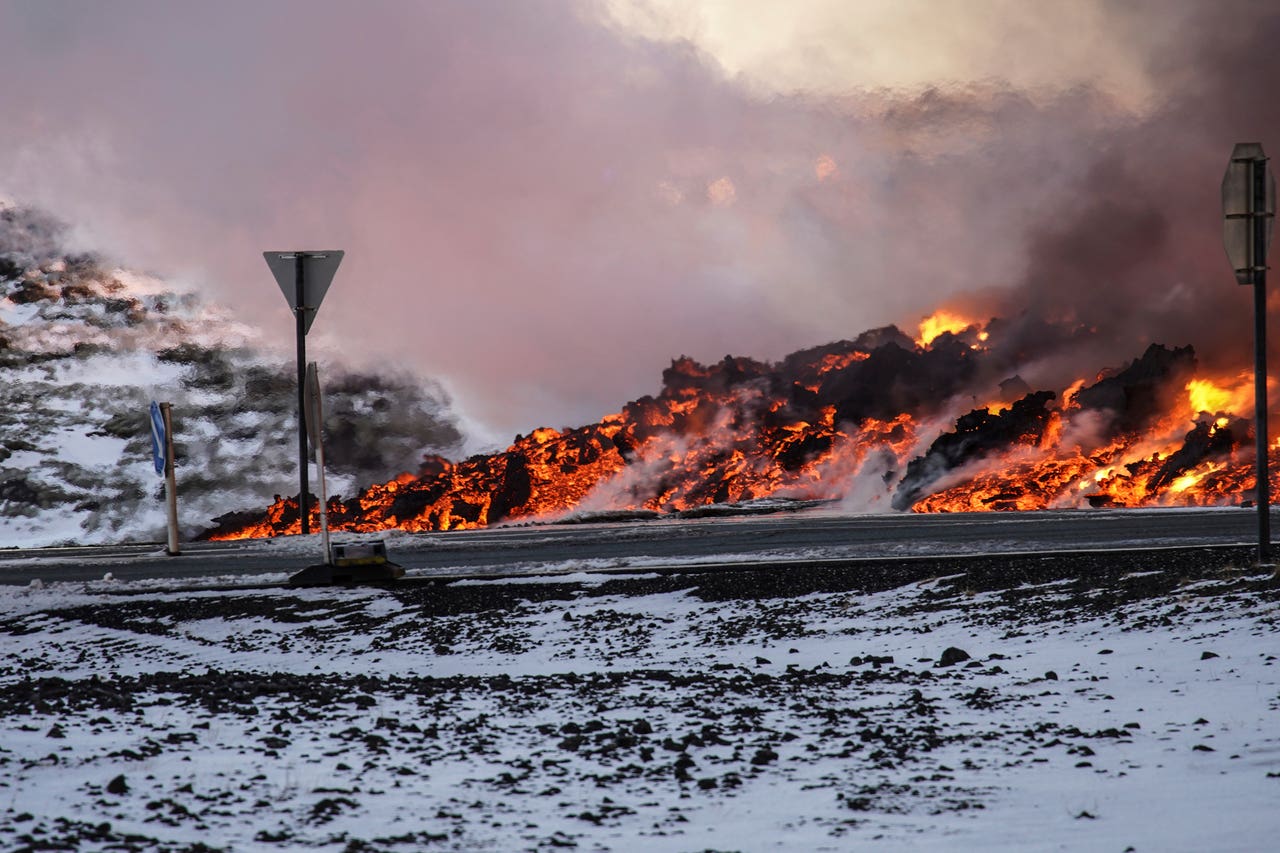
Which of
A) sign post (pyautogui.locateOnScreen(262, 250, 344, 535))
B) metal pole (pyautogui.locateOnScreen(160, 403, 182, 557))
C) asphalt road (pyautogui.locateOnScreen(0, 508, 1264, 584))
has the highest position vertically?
sign post (pyautogui.locateOnScreen(262, 250, 344, 535))

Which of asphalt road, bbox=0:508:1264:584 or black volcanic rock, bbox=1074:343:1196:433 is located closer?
asphalt road, bbox=0:508:1264:584

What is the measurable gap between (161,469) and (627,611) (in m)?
11.6

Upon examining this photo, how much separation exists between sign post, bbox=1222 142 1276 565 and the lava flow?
21557 millimetres

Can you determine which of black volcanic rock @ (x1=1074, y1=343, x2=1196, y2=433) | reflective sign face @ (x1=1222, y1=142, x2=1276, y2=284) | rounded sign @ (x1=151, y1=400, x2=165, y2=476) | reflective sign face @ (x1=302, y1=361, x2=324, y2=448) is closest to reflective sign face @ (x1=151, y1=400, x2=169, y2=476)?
rounded sign @ (x1=151, y1=400, x2=165, y2=476)

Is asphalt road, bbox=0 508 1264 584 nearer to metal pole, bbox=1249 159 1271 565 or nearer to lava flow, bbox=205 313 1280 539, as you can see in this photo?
metal pole, bbox=1249 159 1271 565

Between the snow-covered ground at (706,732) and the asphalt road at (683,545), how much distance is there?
4.97 metres

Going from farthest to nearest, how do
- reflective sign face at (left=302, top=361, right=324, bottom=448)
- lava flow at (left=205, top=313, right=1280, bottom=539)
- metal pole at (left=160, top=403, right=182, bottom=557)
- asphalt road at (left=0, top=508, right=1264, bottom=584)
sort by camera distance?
lava flow at (left=205, top=313, right=1280, bottom=539)
metal pole at (left=160, top=403, right=182, bottom=557)
asphalt road at (left=0, top=508, right=1264, bottom=584)
reflective sign face at (left=302, top=361, right=324, bottom=448)

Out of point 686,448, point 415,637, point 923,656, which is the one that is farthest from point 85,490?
point 923,656

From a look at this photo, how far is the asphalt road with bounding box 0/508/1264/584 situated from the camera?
656 inches

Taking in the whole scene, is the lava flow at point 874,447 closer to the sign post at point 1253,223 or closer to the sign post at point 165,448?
the sign post at point 165,448

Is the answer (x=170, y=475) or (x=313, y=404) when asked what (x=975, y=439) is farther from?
(x=313, y=404)

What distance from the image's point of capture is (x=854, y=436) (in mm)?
40562

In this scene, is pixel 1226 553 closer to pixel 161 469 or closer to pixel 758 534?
pixel 758 534

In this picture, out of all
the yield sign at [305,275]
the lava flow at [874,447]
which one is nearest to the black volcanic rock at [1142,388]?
the lava flow at [874,447]
